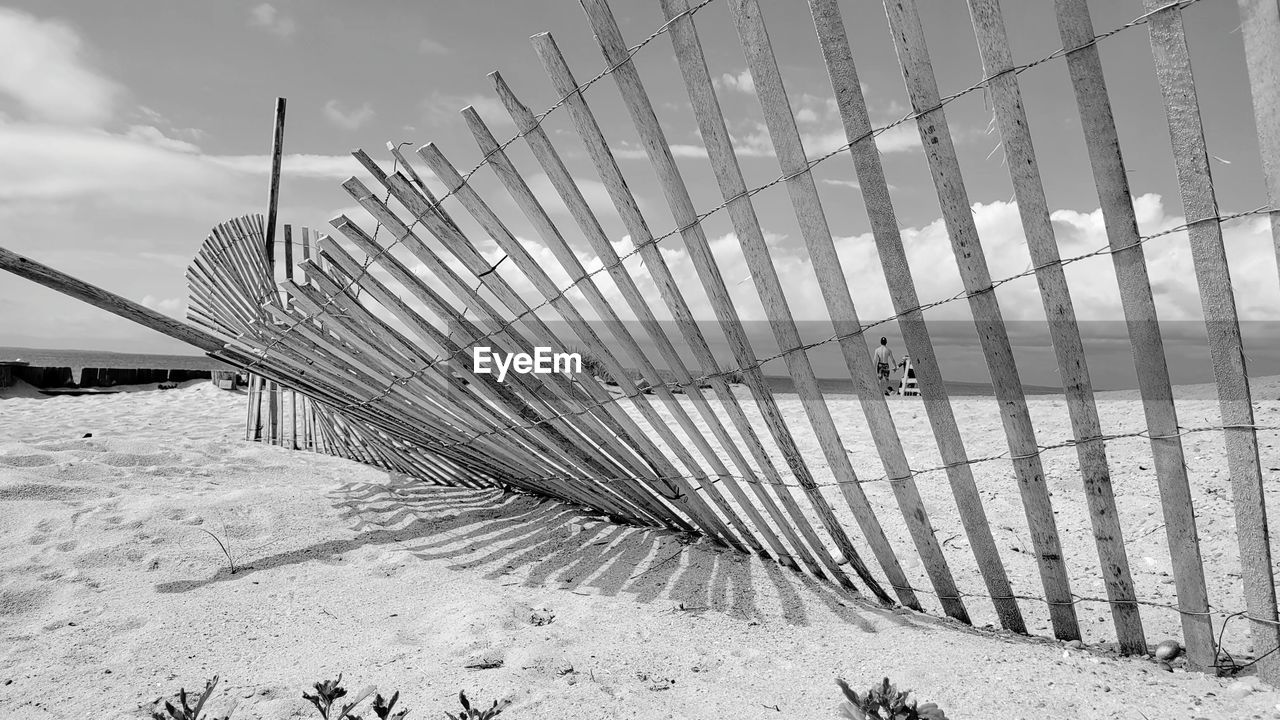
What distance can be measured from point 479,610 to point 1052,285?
1850mm

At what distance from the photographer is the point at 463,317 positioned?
2.43 metres

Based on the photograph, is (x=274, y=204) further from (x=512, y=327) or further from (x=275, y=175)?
(x=512, y=327)

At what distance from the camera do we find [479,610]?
7.38ft

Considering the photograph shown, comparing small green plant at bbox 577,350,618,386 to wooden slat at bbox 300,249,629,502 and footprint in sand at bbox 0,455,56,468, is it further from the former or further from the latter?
footprint in sand at bbox 0,455,56,468

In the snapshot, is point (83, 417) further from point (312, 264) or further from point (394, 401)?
point (312, 264)

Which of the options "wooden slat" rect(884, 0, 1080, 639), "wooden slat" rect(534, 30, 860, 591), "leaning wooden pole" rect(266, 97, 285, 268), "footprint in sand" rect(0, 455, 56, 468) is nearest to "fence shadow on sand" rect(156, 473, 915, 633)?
"wooden slat" rect(884, 0, 1080, 639)

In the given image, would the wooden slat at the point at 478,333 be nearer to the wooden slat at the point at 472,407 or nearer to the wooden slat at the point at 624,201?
the wooden slat at the point at 472,407

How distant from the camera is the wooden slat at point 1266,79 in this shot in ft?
4.61

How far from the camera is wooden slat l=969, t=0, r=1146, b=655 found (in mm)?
1550

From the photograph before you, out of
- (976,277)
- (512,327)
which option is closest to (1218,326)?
(976,277)

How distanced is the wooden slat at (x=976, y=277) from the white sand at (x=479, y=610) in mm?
351

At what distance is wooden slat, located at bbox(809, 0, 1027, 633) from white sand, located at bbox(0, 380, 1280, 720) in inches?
18.2

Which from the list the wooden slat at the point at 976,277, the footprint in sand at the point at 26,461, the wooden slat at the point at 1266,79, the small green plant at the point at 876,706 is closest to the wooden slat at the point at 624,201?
the wooden slat at the point at 976,277

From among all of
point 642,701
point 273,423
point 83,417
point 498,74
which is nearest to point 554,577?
point 642,701
